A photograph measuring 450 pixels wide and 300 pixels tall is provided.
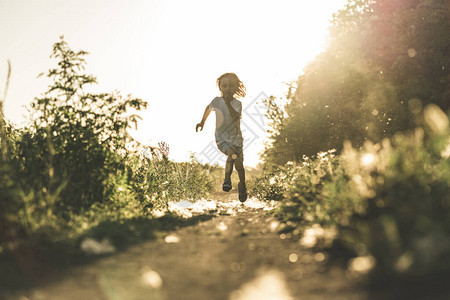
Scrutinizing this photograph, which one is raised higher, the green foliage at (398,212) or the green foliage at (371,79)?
the green foliage at (371,79)

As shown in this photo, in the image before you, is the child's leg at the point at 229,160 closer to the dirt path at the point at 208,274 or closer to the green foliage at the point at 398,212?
the green foliage at the point at 398,212

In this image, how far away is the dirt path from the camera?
2098 mm

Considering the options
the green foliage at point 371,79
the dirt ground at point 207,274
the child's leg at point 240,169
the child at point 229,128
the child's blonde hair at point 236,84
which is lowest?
the dirt ground at point 207,274

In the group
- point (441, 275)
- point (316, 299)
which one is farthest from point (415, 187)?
point (316, 299)

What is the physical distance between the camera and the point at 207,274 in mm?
2502

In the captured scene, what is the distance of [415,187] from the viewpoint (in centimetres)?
275

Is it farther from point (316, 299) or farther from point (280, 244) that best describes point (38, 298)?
point (280, 244)

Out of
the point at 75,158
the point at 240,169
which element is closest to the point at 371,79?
the point at 240,169

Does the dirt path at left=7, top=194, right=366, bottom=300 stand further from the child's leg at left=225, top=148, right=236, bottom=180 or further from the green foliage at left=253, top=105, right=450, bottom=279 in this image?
the child's leg at left=225, top=148, right=236, bottom=180

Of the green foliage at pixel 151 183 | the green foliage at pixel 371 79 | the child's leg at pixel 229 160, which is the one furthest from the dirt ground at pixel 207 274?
the green foliage at pixel 371 79

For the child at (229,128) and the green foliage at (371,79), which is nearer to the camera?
the child at (229,128)

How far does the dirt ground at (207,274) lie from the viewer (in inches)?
82.4

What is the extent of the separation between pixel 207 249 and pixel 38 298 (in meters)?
1.47

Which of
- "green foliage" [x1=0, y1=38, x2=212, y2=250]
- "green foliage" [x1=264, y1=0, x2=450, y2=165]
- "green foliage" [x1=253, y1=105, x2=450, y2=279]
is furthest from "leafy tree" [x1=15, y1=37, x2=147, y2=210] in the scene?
"green foliage" [x1=264, y1=0, x2=450, y2=165]
